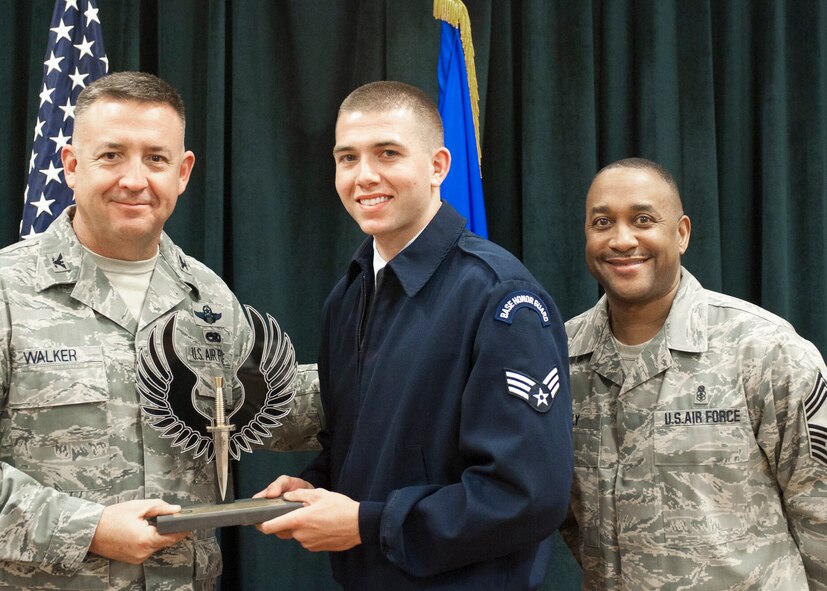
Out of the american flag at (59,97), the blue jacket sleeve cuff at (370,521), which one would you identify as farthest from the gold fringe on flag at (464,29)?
the blue jacket sleeve cuff at (370,521)

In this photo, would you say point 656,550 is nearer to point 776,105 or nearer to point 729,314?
point 729,314

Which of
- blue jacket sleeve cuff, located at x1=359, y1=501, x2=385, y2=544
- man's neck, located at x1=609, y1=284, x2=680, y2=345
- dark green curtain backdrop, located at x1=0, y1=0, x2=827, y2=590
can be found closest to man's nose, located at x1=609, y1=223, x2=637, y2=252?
man's neck, located at x1=609, y1=284, x2=680, y2=345

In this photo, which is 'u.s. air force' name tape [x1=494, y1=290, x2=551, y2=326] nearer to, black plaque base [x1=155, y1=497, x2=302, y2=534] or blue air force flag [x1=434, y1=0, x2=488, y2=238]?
black plaque base [x1=155, y1=497, x2=302, y2=534]

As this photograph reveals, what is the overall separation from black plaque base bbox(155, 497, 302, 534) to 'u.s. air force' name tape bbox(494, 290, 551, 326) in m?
0.55

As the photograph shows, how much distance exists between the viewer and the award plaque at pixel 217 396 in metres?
1.75

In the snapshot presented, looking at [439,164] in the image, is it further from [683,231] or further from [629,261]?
[683,231]

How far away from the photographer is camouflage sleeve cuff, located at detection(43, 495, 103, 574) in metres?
1.72

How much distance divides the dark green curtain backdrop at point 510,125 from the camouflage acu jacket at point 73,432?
4.49 feet

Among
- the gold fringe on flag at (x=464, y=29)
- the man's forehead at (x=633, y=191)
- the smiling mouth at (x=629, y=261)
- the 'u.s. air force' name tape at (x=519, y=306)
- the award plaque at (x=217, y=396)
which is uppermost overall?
the gold fringe on flag at (x=464, y=29)

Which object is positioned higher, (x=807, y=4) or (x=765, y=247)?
(x=807, y=4)

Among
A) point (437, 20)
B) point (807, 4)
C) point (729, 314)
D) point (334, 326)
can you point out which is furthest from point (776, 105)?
point (334, 326)

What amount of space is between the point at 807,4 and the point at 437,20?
5.41ft

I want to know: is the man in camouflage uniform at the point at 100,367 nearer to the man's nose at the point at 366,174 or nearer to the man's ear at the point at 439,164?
the man's nose at the point at 366,174

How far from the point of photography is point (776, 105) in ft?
12.0
